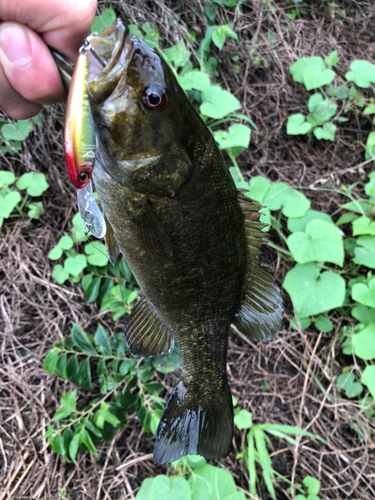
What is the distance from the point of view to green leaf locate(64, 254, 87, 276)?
2231mm

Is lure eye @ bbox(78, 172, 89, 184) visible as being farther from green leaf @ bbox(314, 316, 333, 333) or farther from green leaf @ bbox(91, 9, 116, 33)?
green leaf @ bbox(314, 316, 333, 333)

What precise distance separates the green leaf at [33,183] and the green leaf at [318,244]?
1.88 meters

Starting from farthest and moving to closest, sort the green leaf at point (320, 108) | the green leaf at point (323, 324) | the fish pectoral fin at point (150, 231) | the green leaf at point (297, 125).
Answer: the green leaf at point (320, 108), the green leaf at point (297, 125), the green leaf at point (323, 324), the fish pectoral fin at point (150, 231)

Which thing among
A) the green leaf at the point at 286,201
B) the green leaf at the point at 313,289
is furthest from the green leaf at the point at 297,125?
the green leaf at the point at 313,289

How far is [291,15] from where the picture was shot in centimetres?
362

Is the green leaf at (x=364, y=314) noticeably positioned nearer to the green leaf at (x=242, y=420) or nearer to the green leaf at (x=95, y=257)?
the green leaf at (x=242, y=420)

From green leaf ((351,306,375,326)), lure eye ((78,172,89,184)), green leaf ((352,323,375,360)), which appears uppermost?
lure eye ((78,172,89,184))

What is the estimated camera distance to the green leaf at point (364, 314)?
93.4 inches

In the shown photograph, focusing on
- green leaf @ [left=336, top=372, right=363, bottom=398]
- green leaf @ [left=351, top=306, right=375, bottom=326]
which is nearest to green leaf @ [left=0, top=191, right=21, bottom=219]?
green leaf @ [left=351, top=306, right=375, bottom=326]

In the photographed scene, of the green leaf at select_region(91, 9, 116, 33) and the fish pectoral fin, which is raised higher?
the green leaf at select_region(91, 9, 116, 33)

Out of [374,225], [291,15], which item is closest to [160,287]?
[374,225]

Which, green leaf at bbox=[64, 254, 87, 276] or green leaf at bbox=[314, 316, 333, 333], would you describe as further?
green leaf at bbox=[314, 316, 333, 333]

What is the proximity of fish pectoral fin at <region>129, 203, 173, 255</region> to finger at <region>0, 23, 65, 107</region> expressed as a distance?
53 centimetres

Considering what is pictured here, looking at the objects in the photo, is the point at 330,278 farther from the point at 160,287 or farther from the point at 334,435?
the point at 160,287
